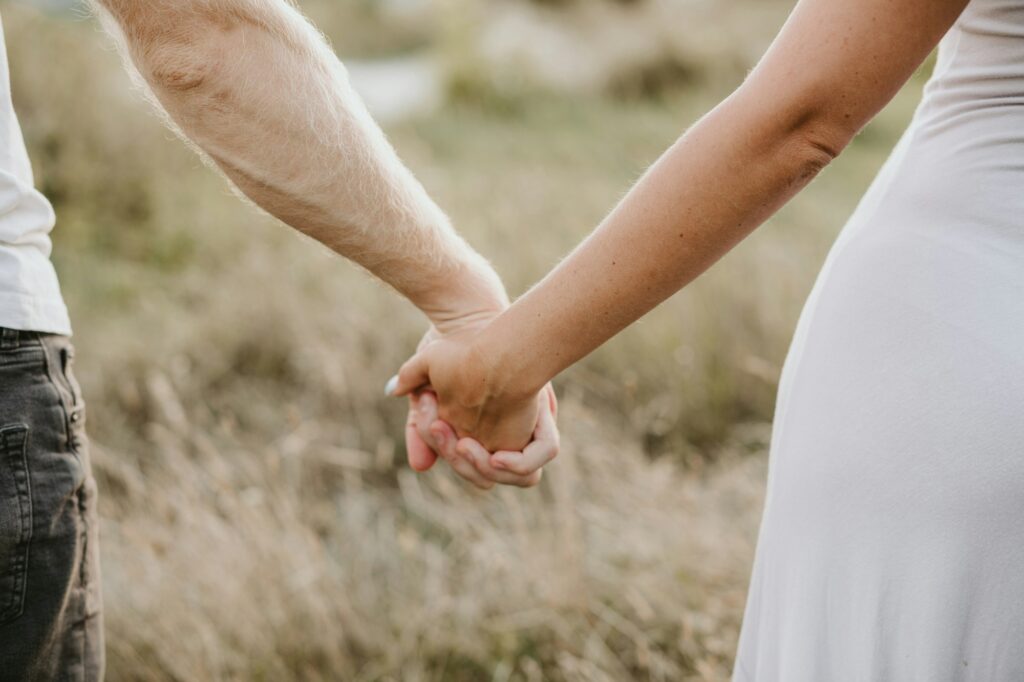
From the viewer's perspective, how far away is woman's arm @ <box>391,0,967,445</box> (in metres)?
1.01

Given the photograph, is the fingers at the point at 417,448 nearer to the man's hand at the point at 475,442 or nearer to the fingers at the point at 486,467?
the man's hand at the point at 475,442

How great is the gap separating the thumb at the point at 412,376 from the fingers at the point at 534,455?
17cm

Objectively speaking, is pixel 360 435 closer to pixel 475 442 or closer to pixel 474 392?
pixel 475 442

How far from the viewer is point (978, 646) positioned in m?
1.00

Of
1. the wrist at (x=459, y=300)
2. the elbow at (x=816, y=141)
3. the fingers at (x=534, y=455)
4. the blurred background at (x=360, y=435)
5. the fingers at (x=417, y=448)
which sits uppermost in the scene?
the elbow at (x=816, y=141)

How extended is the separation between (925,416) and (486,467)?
0.74 metres

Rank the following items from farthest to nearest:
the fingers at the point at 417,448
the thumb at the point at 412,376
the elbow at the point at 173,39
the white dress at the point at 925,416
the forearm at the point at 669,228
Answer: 1. the fingers at the point at 417,448
2. the thumb at the point at 412,376
3. the elbow at the point at 173,39
4. the forearm at the point at 669,228
5. the white dress at the point at 925,416

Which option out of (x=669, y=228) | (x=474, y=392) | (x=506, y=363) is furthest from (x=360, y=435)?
(x=669, y=228)

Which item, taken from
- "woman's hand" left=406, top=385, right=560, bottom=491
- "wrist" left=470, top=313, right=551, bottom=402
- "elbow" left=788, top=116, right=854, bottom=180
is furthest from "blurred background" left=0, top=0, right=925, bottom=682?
"elbow" left=788, top=116, right=854, bottom=180

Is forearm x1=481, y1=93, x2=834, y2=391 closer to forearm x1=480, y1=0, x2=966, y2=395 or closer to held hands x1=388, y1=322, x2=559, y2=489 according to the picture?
forearm x1=480, y1=0, x2=966, y2=395

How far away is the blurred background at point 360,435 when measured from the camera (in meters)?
2.46

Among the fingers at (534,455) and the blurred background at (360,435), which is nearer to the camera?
the fingers at (534,455)

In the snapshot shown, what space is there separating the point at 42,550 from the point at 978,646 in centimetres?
103

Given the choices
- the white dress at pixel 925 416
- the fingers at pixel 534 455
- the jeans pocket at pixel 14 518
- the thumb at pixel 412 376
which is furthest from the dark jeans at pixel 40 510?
the white dress at pixel 925 416
